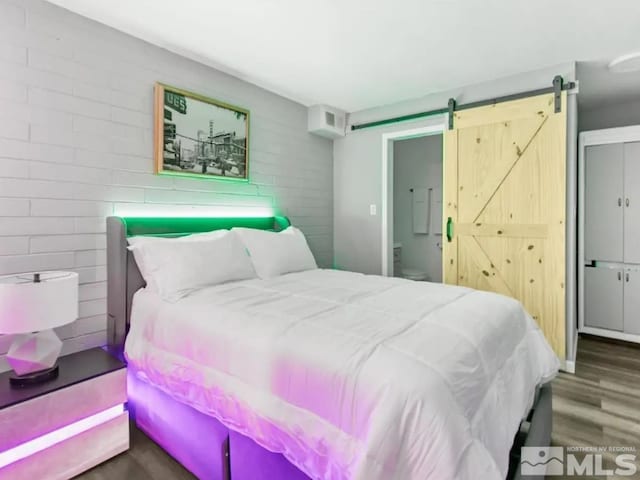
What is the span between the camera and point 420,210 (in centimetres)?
528

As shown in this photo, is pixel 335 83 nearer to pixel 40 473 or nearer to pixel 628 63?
pixel 628 63

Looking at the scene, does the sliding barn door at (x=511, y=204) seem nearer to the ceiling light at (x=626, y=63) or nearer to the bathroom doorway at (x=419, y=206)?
the ceiling light at (x=626, y=63)

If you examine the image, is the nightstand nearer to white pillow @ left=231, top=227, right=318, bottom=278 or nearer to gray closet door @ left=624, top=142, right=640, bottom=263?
white pillow @ left=231, top=227, right=318, bottom=278

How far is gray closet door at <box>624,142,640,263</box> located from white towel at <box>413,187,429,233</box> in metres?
2.26

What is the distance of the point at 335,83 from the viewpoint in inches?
130

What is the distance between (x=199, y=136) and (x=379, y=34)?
1.57m

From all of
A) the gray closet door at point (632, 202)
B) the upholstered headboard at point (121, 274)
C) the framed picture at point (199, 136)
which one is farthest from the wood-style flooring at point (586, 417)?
the framed picture at point (199, 136)

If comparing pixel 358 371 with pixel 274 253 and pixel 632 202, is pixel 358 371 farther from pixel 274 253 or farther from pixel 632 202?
pixel 632 202

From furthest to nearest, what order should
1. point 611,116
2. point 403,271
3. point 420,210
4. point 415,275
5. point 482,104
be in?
point 420,210
point 403,271
point 415,275
point 611,116
point 482,104

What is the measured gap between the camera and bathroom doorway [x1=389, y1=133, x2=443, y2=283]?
5.13 metres

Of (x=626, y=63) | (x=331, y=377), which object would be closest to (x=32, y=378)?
(x=331, y=377)

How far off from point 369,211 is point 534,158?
1.72 meters

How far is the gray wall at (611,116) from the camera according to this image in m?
3.85

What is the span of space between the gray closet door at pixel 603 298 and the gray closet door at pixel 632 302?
4 cm
